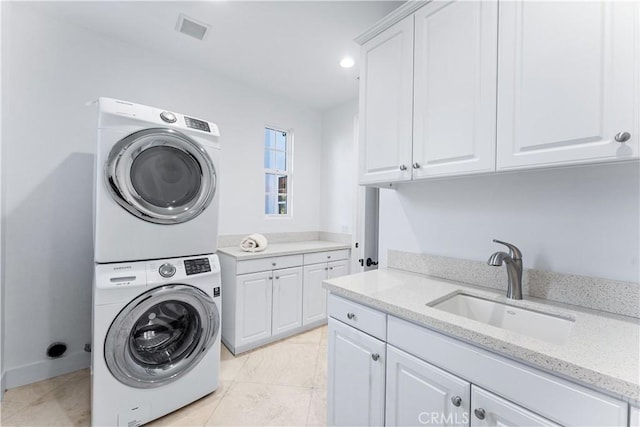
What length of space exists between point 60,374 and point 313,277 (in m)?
2.24

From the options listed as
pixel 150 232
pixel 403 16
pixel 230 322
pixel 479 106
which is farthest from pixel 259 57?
pixel 230 322

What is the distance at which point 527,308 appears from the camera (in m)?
1.19

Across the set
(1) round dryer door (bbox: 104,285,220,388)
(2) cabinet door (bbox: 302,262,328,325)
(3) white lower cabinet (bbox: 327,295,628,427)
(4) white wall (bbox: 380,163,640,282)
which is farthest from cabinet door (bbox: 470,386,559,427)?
(2) cabinet door (bbox: 302,262,328,325)


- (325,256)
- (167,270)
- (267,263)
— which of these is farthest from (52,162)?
(325,256)

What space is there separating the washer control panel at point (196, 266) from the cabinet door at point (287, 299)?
0.88m

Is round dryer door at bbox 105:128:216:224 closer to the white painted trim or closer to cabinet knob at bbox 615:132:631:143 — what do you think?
the white painted trim

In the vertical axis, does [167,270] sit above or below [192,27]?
below

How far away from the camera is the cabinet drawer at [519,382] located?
2.34ft

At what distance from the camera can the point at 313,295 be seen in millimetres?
2967

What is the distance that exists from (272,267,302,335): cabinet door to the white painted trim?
2.08m

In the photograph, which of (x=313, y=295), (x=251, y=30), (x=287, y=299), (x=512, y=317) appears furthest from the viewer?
(x=313, y=295)

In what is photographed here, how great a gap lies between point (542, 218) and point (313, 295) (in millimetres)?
2211

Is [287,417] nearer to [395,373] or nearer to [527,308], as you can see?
[395,373]

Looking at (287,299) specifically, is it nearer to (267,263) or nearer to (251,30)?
(267,263)
